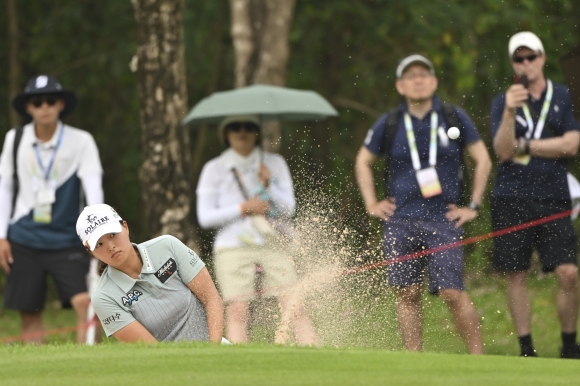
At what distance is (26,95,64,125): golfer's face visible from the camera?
974cm

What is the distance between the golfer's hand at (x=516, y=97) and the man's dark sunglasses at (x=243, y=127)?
6.60 feet

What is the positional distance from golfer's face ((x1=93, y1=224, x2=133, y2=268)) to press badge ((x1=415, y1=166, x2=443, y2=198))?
2.70 m

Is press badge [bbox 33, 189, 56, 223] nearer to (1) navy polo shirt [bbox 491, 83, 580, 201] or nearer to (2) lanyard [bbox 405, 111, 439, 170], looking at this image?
(2) lanyard [bbox 405, 111, 439, 170]

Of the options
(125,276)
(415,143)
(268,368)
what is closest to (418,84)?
(415,143)

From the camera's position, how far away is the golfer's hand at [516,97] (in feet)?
27.8

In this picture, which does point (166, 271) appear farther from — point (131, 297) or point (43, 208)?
point (43, 208)

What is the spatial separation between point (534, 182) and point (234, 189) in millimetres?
2300

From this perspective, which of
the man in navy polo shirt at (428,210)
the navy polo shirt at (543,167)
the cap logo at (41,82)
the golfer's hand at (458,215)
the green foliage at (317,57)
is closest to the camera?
the man in navy polo shirt at (428,210)

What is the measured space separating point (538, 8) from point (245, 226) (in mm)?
9978

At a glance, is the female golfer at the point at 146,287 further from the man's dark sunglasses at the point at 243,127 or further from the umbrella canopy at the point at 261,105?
the umbrella canopy at the point at 261,105

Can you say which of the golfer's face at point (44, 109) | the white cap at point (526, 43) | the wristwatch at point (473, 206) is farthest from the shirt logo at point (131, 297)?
the white cap at point (526, 43)

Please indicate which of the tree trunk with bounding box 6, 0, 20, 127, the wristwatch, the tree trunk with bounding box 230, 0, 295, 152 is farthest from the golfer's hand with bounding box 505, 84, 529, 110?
the tree trunk with bounding box 6, 0, 20, 127

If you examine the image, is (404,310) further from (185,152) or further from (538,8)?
(538,8)

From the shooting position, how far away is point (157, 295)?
Result: 6.59 m
